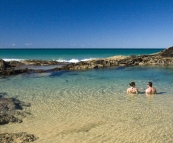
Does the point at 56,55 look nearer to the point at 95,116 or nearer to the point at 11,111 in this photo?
the point at 11,111

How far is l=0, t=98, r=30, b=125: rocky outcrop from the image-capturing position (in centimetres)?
1014

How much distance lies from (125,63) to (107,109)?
24688 millimetres

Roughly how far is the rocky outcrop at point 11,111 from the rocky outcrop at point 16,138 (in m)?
1.57

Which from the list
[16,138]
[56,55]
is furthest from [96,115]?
[56,55]

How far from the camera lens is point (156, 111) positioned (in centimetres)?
1129

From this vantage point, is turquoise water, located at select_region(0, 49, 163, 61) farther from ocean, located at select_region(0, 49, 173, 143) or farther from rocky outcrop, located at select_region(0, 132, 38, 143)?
rocky outcrop, located at select_region(0, 132, 38, 143)

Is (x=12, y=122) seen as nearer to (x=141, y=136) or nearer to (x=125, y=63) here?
(x=141, y=136)

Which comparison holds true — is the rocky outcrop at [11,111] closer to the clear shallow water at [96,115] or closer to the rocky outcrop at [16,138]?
the clear shallow water at [96,115]

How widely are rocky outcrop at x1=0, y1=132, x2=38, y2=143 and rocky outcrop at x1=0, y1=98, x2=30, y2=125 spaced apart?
1573 millimetres

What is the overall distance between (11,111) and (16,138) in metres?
3.56

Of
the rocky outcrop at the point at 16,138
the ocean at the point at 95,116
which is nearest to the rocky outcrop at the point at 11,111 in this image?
the ocean at the point at 95,116

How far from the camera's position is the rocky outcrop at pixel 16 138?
A: 7992 mm

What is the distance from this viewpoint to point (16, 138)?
8.20 metres

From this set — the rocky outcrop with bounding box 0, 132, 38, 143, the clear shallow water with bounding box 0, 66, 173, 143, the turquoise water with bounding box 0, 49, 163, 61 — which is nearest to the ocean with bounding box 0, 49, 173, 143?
the clear shallow water with bounding box 0, 66, 173, 143
